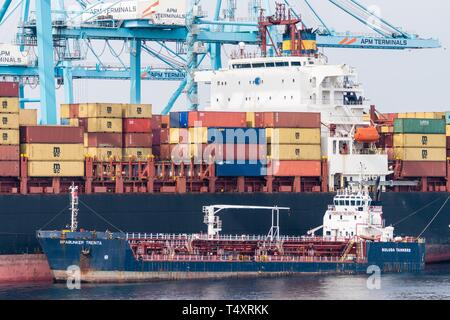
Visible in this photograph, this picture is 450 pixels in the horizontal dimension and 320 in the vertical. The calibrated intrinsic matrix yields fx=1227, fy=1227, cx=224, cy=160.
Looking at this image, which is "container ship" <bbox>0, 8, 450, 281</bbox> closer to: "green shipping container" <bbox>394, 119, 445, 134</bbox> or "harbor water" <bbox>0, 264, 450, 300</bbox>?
"green shipping container" <bbox>394, 119, 445, 134</bbox>

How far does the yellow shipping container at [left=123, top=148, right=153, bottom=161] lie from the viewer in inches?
2125

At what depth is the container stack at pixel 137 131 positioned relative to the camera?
2140 inches

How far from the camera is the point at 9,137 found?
49656mm

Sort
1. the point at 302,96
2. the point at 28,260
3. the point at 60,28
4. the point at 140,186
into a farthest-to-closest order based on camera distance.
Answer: the point at 60,28
the point at 302,96
the point at 140,186
the point at 28,260

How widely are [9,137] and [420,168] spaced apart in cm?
2153

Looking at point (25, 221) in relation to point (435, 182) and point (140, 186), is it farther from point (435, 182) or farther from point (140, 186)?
point (435, 182)

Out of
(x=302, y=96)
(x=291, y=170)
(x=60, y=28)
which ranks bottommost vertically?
(x=291, y=170)

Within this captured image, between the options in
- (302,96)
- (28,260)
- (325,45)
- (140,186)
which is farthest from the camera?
(325,45)

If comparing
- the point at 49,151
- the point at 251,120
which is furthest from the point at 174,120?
the point at 49,151

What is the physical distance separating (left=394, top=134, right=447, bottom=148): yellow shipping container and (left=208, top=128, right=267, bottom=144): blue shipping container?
8391 mm

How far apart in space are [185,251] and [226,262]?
1741mm

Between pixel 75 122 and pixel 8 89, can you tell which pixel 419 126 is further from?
pixel 8 89

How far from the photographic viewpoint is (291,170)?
56125 mm
